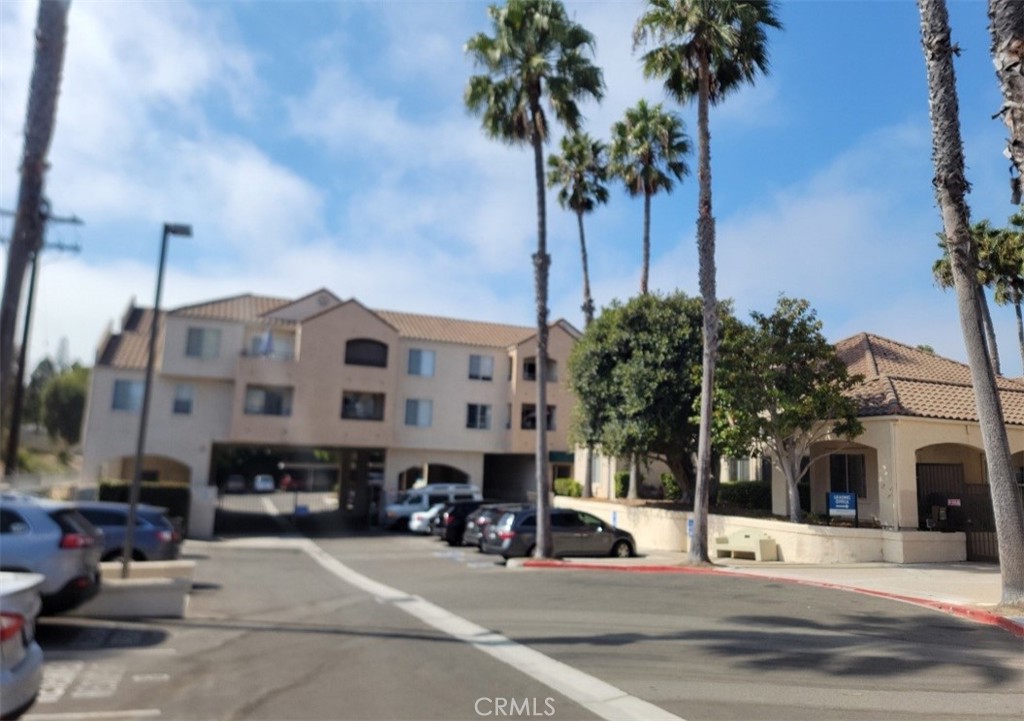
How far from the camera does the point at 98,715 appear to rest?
21.7ft

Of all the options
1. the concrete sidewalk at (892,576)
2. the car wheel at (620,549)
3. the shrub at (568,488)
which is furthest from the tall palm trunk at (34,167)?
the shrub at (568,488)

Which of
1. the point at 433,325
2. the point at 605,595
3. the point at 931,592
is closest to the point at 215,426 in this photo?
the point at 433,325

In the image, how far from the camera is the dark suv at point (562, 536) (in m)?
21.8

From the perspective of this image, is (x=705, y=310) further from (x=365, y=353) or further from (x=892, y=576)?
(x=365, y=353)

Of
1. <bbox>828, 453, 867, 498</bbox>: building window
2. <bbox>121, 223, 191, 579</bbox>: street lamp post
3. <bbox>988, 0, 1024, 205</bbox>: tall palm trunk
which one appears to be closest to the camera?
<bbox>988, 0, 1024, 205</bbox>: tall palm trunk

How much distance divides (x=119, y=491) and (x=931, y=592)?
2480 cm

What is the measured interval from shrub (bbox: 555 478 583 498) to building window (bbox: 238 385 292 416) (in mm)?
13584

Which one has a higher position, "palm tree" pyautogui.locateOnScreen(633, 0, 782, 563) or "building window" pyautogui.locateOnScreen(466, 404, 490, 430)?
"palm tree" pyautogui.locateOnScreen(633, 0, 782, 563)

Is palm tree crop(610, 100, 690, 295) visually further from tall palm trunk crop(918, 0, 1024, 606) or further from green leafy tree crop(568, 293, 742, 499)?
tall palm trunk crop(918, 0, 1024, 606)

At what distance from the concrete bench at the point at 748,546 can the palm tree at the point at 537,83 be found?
5469mm

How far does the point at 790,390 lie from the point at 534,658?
14.9 m

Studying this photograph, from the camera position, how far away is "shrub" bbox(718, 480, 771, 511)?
104ft

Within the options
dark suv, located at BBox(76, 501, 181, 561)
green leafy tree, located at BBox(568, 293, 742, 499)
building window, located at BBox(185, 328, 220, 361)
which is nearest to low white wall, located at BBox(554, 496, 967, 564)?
green leafy tree, located at BBox(568, 293, 742, 499)

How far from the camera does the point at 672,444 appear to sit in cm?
2745
